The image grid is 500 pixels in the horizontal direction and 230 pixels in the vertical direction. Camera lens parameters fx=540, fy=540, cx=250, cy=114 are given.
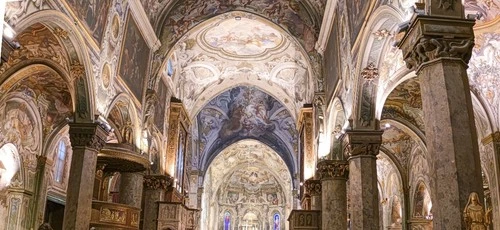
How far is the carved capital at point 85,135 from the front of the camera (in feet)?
44.4

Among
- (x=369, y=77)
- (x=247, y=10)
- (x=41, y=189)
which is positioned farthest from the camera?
(x=247, y=10)

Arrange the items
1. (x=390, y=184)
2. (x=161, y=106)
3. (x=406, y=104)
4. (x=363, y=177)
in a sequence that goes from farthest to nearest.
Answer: (x=390, y=184)
(x=161, y=106)
(x=406, y=104)
(x=363, y=177)

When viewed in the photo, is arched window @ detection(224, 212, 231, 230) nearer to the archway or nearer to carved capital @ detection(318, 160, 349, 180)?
the archway

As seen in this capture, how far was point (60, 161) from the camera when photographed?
2081cm

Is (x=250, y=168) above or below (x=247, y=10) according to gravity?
below

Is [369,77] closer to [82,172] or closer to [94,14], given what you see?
[94,14]

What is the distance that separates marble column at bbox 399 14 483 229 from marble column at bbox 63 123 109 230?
866 centimetres

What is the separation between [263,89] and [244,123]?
5987 mm

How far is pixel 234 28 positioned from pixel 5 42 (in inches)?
583

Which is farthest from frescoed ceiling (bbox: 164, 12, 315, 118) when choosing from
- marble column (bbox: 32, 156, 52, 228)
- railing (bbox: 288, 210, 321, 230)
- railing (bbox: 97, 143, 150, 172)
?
railing (bbox: 97, 143, 150, 172)

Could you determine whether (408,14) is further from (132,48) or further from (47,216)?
(47,216)

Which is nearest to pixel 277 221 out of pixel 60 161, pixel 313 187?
pixel 313 187

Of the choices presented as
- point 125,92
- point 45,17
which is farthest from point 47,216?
point 45,17

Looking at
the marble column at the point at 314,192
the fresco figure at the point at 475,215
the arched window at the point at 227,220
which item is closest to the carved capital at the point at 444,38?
→ the fresco figure at the point at 475,215
